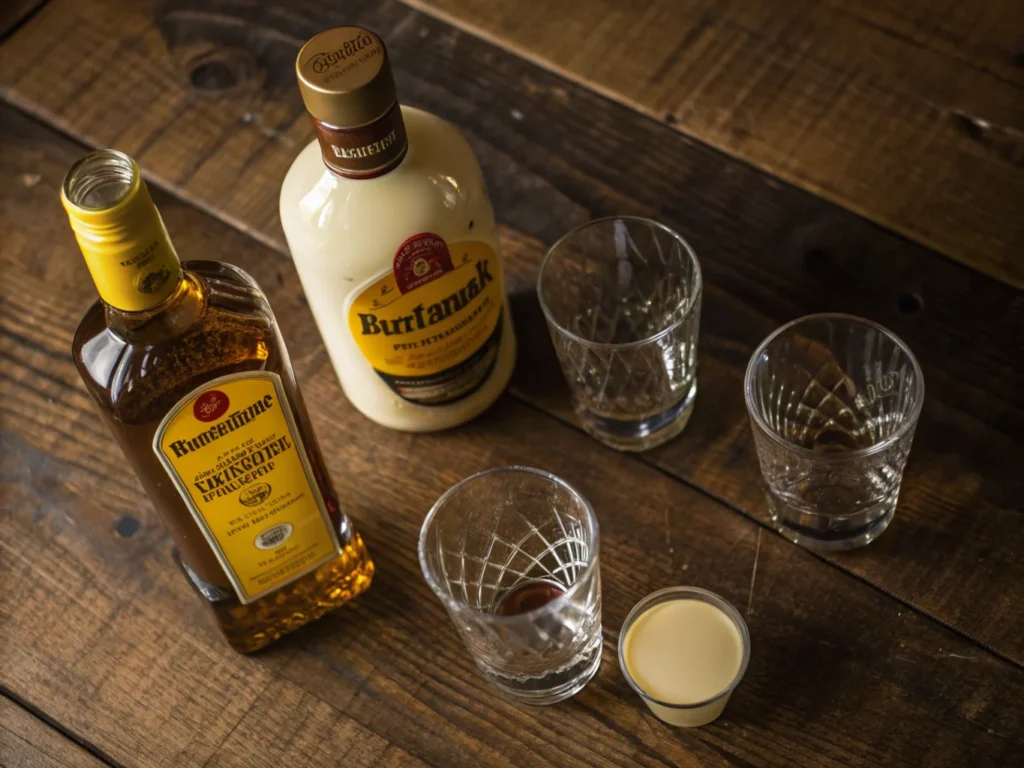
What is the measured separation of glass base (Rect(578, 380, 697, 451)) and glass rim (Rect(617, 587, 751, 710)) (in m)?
0.11

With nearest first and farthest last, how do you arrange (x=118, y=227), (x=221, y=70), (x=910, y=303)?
(x=118, y=227), (x=910, y=303), (x=221, y=70)

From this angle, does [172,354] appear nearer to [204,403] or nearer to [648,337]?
[204,403]

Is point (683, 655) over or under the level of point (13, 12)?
under

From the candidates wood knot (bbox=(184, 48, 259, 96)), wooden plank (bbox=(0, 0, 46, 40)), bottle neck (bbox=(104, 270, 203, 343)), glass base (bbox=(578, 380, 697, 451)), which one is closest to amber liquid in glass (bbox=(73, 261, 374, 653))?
bottle neck (bbox=(104, 270, 203, 343))

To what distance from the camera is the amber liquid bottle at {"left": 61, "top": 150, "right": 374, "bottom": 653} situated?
0.60m

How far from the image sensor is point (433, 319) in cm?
81

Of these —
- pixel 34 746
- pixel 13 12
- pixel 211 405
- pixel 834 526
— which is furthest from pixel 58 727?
pixel 13 12

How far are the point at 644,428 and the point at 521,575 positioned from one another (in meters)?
0.13

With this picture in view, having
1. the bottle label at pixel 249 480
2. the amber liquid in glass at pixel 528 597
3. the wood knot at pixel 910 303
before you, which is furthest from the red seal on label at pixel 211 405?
the wood knot at pixel 910 303

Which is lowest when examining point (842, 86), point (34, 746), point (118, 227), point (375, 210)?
point (34, 746)

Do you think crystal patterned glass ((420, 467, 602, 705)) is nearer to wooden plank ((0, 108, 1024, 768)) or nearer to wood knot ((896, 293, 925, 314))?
wooden plank ((0, 108, 1024, 768))

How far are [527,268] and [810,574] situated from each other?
296 mm

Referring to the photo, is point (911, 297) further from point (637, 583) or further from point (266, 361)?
point (266, 361)

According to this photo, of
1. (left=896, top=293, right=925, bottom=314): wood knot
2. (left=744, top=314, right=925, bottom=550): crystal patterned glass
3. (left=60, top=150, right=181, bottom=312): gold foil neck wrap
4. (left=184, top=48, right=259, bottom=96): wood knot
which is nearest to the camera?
(left=60, top=150, right=181, bottom=312): gold foil neck wrap
